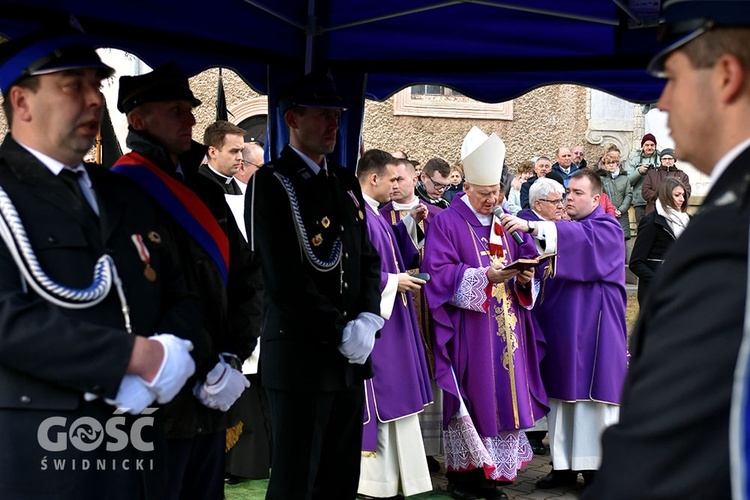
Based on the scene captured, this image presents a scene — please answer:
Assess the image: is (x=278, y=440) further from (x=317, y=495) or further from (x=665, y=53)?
(x=665, y=53)

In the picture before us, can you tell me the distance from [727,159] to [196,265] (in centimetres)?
192

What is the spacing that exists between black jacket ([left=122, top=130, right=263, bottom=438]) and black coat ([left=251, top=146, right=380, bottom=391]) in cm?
19

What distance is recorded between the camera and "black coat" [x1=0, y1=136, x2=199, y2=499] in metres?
2.17

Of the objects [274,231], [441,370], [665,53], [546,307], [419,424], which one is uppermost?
[665,53]

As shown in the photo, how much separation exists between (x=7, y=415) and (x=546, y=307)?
13.5 ft

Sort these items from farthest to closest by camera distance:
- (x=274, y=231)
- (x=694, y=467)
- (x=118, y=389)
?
(x=274, y=231)
(x=118, y=389)
(x=694, y=467)

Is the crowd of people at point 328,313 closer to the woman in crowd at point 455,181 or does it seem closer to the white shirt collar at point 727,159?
the white shirt collar at point 727,159

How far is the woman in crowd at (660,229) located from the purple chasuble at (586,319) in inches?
73.7

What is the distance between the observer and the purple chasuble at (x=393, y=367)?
5.10 metres

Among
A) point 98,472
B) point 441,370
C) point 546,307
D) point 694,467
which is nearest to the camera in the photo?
point 694,467

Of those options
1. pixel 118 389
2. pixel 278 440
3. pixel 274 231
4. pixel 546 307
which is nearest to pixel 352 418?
pixel 278 440

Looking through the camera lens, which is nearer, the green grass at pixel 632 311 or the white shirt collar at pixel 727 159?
the white shirt collar at pixel 727 159

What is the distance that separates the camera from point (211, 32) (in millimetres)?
4043

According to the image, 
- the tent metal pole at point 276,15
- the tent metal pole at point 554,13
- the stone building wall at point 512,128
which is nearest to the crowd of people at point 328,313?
the tent metal pole at point 276,15
